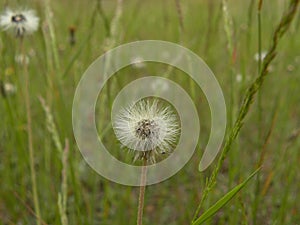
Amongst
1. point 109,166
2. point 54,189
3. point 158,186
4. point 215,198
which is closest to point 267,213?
point 215,198

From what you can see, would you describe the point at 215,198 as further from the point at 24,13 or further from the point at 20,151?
the point at 24,13

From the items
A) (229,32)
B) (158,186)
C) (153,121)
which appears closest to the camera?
(153,121)

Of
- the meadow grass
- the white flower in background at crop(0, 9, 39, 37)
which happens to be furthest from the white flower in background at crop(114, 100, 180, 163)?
the white flower in background at crop(0, 9, 39, 37)

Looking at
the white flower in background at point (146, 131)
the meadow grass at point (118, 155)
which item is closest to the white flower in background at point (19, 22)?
the meadow grass at point (118, 155)

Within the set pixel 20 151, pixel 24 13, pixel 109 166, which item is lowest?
pixel 20 151

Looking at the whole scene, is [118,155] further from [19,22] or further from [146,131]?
[146,131]

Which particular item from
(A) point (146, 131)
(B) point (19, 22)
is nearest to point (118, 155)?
(B) point (19, 22)

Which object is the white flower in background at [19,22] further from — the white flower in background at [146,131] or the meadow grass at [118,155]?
the white flower in background at [146,131]
